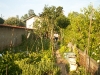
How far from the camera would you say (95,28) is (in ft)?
43.2

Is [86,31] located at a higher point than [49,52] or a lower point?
higher

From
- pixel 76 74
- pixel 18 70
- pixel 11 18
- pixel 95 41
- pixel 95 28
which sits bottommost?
pixel 76 74

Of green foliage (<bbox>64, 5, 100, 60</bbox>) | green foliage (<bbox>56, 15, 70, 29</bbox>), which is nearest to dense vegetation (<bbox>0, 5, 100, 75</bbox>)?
green foliage (<bbox>64, 5, 100, 60</bbox>)

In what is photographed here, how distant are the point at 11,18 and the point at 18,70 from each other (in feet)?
134

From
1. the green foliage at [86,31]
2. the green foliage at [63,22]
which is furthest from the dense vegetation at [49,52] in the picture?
the green foliage at [63,22]

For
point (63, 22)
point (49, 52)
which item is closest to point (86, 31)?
point (49, 52)

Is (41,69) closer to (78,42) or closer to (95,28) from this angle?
(95,28)

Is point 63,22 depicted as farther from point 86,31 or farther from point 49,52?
point 49,52

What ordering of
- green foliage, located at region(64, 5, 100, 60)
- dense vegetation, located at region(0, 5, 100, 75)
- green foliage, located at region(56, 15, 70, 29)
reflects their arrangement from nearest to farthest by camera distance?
dense vegetation, located at region(0, 5, 100, 75)
green foliage, located at region(64, 5, 100, 60)
green foliage, located at region(56, 15, 70, 29)

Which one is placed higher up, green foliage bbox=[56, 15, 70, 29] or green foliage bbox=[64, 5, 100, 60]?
green foliage bbox=[56, 15, 70, 29]

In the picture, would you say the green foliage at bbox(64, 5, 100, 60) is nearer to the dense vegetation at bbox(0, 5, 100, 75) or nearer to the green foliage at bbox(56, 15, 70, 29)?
the dense vegetation at bbox(0, 5, 100, 75)

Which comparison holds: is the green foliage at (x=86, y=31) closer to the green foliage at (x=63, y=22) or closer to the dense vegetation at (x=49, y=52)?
the dense vegetation at (x=49, y=52)

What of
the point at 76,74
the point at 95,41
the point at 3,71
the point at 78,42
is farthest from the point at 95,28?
the point at 3,71

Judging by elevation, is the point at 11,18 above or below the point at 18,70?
above
